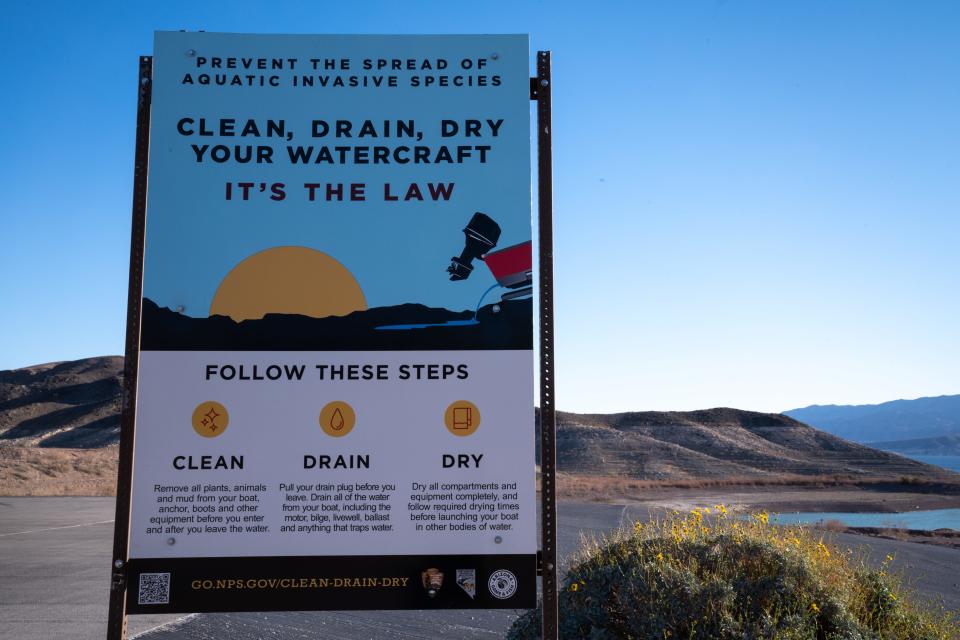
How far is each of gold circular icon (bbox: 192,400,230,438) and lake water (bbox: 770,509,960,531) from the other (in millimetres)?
27021

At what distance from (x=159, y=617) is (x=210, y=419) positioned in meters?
6.39

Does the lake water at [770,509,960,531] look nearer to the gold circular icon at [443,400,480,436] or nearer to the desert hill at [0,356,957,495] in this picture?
the desert hill at [0,356,957,495]

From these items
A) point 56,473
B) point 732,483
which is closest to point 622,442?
point 732,483

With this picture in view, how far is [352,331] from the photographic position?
414cm

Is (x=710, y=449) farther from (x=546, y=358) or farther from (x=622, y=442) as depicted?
(x=546, y=358)

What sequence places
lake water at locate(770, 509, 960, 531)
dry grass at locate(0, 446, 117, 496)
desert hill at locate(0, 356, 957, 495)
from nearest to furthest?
lake water at locate(770, 509, 960, 531), dry grass at locate(0, 446, 117, 496), desert hill at locate(0, 356, 957, 495)

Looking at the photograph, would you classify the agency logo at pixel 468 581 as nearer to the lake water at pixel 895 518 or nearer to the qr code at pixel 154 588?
the qr code at pixel 154 588

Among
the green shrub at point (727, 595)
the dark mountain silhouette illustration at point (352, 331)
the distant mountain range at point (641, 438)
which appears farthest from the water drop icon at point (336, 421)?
the distant mountain range at point (641, 438)

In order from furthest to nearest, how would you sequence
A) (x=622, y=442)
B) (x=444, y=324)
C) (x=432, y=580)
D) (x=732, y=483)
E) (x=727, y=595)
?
(x=622, y=442) → (x=732, y=483) → (x=727, y=595) → (x=444, y=324) → (x=432, y=580)

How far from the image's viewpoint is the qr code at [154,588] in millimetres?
4000

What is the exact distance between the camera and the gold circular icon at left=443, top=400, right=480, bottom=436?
406 centimetres

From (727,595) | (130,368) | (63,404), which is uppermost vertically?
(63,404)

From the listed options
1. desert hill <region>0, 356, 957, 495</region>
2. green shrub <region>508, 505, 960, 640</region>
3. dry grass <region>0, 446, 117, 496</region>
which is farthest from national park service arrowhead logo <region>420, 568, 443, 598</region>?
desert hill <region>0, 356, 957, 495</region>

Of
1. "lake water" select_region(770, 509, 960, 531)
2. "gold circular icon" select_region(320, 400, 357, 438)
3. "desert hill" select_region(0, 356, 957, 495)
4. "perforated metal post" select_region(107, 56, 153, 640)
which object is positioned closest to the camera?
"perforated metal post" select_region(107, 56, 153, 640)
